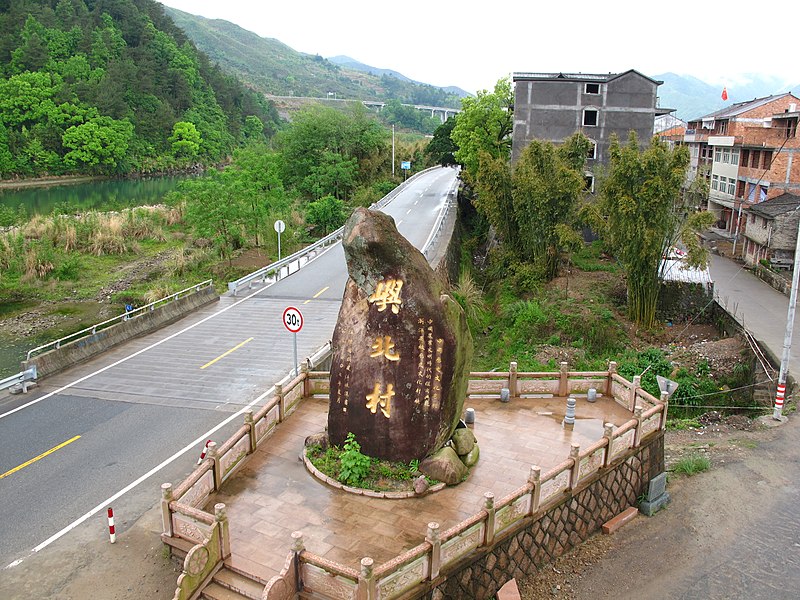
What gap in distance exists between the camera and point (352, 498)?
1040cm

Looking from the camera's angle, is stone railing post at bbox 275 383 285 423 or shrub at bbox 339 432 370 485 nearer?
shrub at bbox 339 432 370 485

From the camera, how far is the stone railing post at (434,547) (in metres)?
8.40

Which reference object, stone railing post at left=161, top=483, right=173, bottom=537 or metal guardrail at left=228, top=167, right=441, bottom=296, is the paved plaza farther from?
metal guardrail at left=228, top=167, right=441, bottom=296

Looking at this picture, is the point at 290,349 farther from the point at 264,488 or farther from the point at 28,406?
the point at 264,488

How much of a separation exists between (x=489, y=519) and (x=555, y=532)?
2099 mm

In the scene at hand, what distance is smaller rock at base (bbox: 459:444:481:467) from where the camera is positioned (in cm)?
1134

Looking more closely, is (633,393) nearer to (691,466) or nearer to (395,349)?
(691,466)

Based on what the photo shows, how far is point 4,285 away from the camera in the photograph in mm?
30688

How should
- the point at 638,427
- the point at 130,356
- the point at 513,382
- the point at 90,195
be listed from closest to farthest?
the point at 638,427 → the point at 513,382 → the point at 130,356 → the point at 90,195

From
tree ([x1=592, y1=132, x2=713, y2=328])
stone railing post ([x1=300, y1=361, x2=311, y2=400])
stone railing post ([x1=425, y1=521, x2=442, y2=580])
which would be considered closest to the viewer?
stone railing post ([x1=425, y1=521, x2=442, y2=580])

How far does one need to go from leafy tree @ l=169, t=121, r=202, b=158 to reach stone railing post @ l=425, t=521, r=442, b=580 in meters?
84.8

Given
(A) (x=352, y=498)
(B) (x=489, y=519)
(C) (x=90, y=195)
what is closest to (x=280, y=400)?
(A) (x=352, y=498)

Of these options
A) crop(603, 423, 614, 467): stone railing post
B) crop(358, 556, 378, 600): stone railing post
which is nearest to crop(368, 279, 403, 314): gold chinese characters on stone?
crop(358, 556, 378, 600): stone railing post

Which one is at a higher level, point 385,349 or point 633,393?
point 385,349
